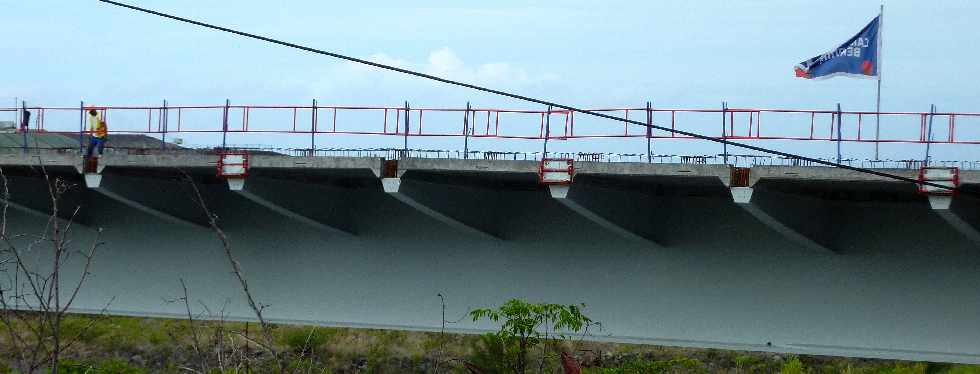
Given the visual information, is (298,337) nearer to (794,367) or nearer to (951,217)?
(794,367)

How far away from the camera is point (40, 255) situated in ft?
58.3

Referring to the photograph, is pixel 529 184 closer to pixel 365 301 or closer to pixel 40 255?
pixel 365 301

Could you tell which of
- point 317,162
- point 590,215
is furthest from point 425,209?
point 590,215

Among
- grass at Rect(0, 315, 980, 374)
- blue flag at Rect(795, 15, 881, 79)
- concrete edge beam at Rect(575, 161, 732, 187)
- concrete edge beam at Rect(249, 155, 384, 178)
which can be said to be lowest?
grass at Rect(0, 315, 980, 374)

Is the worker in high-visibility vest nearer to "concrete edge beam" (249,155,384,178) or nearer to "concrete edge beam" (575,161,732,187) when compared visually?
"concrete edge beam" (249,155,384,178)

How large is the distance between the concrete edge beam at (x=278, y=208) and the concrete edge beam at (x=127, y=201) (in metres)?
1.23

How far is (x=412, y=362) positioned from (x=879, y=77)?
59.1 ft

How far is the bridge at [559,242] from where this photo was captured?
13609 mm

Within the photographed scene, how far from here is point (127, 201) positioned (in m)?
16.4

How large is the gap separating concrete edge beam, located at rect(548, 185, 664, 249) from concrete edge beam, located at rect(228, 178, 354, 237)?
10.7 feet

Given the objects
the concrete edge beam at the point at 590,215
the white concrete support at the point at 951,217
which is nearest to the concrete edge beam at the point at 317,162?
the concrete edge beam at the point at 590,215

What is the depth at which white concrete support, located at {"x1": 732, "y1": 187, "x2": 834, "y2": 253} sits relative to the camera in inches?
519

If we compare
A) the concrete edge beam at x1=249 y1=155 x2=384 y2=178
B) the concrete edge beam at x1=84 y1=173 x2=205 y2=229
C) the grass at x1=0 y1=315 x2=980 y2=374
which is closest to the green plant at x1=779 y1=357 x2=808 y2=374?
the grass at x1=0 y1=315 x2=980 y2=374

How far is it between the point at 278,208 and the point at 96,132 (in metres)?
3.06
